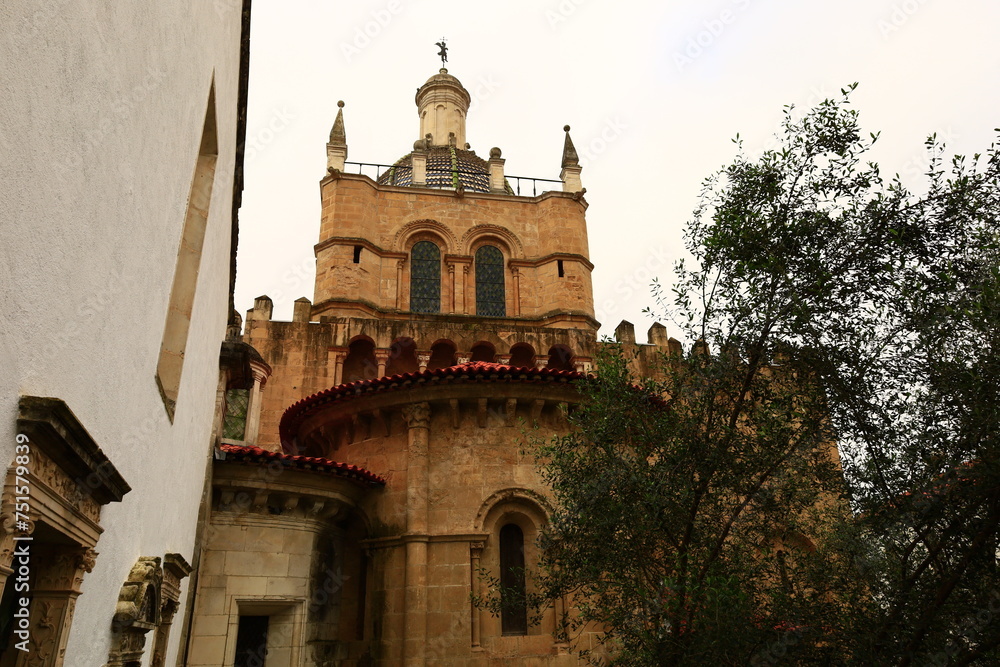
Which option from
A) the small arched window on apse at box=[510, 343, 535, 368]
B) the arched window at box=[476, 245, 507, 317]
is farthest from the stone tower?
the arched window at box=[476, 245, 507, 317]

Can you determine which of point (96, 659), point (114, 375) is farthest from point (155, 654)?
point (114, 375)

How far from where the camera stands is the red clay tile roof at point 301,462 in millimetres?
10422

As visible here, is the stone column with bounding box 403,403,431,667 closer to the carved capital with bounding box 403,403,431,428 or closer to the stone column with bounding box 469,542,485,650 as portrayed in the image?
the carved capital with bounding box 403,403,431,428

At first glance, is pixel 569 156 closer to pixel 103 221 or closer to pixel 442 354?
pixel 442 354

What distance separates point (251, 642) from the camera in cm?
1058

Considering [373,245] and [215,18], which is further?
[373,245]

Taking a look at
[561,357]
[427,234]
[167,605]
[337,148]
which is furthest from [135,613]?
[337,148]

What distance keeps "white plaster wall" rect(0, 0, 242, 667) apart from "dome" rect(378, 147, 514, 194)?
24.6m

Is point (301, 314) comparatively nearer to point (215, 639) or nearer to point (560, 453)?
point (215, 639)

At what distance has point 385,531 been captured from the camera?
1149cm

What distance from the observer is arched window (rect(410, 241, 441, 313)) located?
1011 inches

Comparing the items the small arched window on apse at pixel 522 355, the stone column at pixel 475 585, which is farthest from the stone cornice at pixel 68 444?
the small arched window on apse at pixel 522 355

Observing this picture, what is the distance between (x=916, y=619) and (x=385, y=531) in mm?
8041

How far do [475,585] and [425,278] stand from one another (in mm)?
16798
